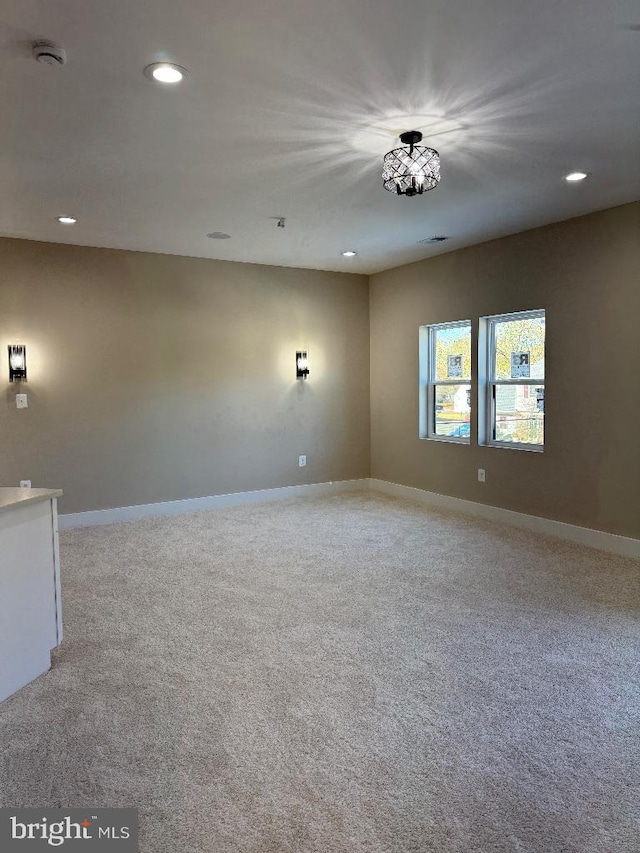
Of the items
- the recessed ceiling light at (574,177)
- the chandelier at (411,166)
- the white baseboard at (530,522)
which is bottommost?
the white baseboard at (530,522)

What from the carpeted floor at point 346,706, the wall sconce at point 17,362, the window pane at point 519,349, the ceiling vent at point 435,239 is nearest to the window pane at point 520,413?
the window pane at point 519,349

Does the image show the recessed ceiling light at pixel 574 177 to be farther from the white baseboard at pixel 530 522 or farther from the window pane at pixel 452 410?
the white baseboard at pixel 530 522

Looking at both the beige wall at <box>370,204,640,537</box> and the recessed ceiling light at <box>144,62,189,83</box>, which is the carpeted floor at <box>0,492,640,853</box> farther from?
the recessed ceiling light at <box>144,62,189,83</box>

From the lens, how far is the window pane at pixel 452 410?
19.6 ft

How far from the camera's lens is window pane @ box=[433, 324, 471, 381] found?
5.92 m

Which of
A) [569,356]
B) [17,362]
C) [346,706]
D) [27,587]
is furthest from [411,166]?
[17,362]

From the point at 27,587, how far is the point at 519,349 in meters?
4.43

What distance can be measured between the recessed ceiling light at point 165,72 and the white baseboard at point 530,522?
166 inches

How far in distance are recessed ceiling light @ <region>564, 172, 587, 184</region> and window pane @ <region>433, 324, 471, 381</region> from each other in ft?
7.05

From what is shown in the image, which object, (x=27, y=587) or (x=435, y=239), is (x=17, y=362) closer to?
(x=27, y=587)

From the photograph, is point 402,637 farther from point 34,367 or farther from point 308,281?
point 308,281

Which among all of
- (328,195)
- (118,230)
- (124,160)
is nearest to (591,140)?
(328,195)

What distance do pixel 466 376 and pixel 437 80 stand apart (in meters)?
3.66

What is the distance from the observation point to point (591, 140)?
10.4 feet
